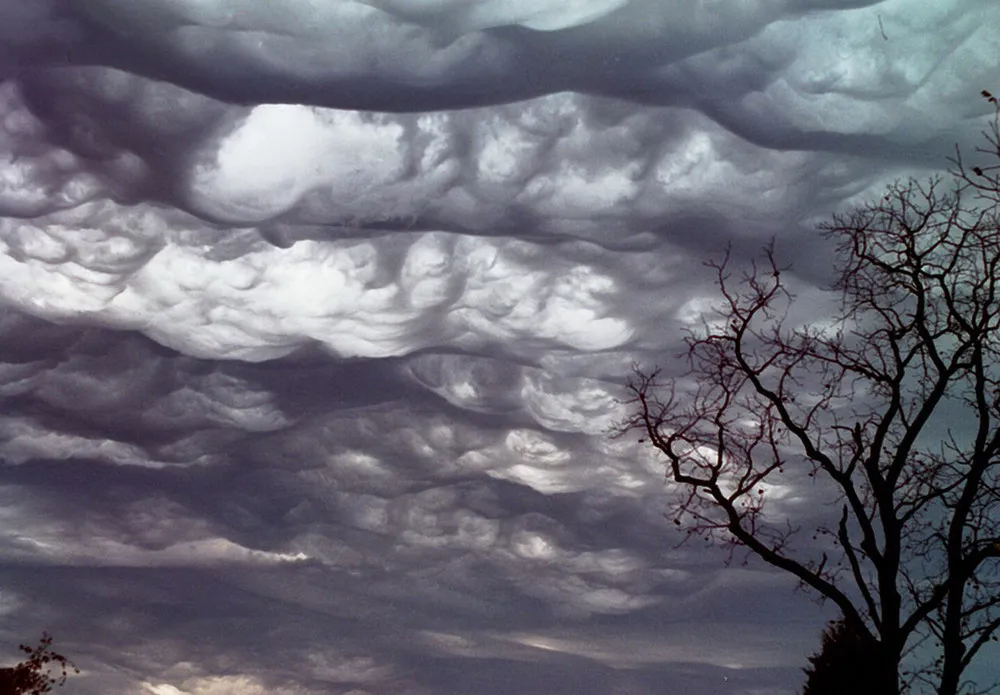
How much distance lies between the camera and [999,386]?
50.7ft

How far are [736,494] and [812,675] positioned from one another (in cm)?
312

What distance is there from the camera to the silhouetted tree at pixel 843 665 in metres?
14.4

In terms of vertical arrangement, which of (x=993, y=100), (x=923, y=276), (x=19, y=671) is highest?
(x=993, y=100)

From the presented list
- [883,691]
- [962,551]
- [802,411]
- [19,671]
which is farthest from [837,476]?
[19,671]

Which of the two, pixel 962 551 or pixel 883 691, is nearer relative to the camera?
pixel 883 691

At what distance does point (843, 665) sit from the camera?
14.6 meters

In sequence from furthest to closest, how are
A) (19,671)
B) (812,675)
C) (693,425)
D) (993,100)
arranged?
(19,671) → (693,425) → (812,675) → (993,100)

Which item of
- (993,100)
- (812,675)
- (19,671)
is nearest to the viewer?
(993,100)

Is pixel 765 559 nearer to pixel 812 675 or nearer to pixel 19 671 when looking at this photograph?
pixel 812 675

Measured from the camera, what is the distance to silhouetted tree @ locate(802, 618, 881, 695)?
14.4 meters

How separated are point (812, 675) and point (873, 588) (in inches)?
73.6

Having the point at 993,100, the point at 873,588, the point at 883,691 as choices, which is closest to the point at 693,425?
the point at 873,588

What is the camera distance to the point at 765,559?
15.4 meters

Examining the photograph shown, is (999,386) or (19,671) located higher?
(999,386)
